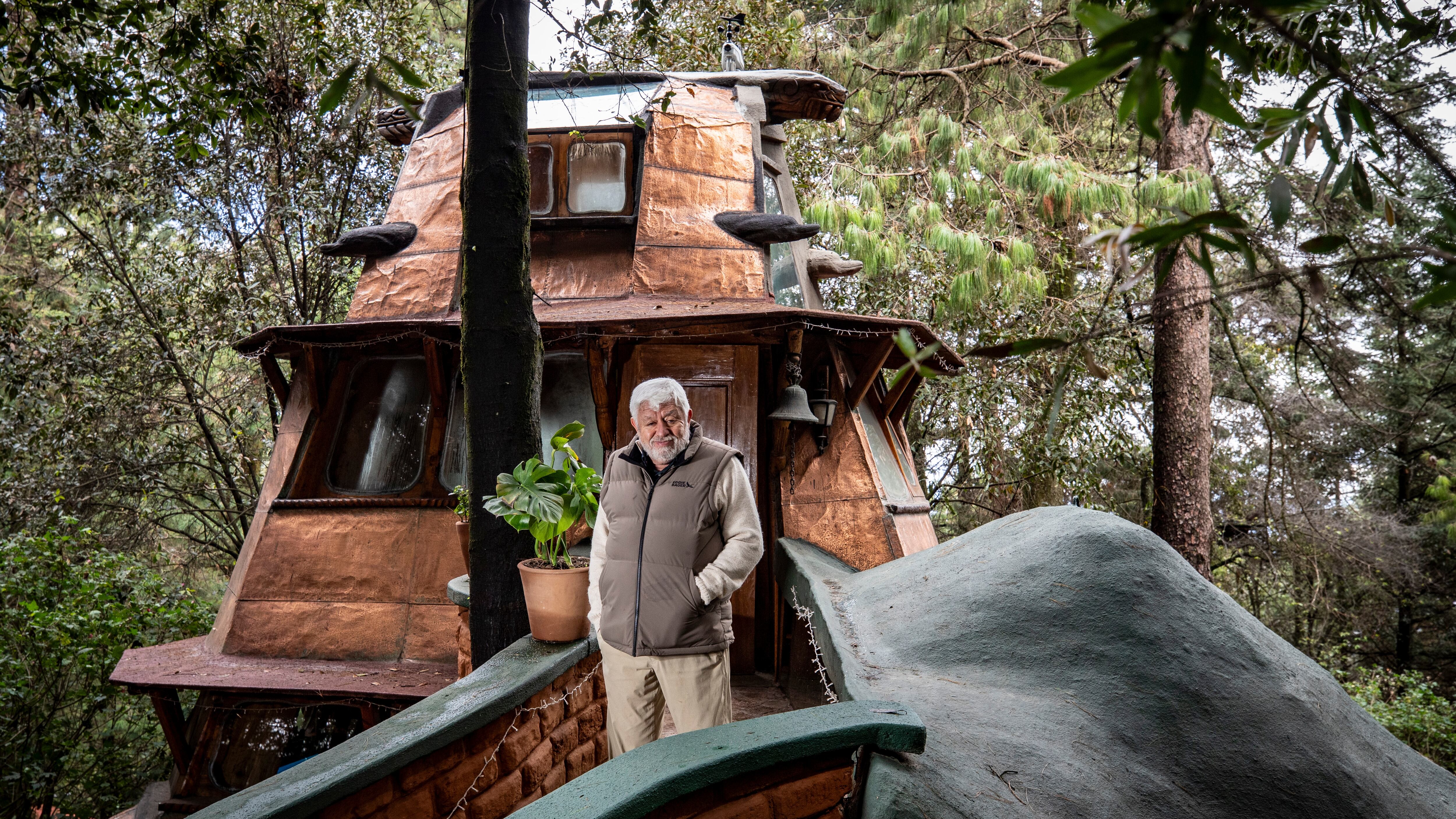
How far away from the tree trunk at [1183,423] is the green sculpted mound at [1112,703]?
8.97 metres

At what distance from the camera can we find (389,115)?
1080 centimetres

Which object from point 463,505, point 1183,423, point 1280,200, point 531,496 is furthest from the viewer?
point 1183,423

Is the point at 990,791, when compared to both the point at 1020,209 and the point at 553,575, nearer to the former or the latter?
the point at 553,575

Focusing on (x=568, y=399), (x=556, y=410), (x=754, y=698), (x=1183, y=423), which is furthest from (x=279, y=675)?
(x=1183, y=423)

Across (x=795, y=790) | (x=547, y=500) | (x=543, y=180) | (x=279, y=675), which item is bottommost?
(x=279, y=675)

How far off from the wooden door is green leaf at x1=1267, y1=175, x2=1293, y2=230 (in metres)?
6.36

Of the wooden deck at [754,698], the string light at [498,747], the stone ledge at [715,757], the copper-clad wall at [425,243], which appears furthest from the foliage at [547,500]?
the copper-clad wall at [425,243]

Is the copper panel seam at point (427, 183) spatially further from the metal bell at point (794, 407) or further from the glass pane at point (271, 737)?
the glass pane at point (271, 737)

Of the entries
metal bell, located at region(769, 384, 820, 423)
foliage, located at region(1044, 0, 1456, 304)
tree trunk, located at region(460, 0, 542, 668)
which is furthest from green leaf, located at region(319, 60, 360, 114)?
metal bell, located at region(769, 384, 820, 423)

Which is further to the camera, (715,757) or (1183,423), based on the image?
(1183,423)

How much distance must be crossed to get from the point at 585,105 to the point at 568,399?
3491mm

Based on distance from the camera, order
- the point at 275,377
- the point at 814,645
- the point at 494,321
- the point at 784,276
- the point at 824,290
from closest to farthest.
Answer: the point at 494,321 → the point at 814,645 → the point at 275,377 → the point at 784,276 → the point at 824,290

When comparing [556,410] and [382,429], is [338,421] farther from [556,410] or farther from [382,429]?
[556,410]

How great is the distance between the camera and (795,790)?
261cm
